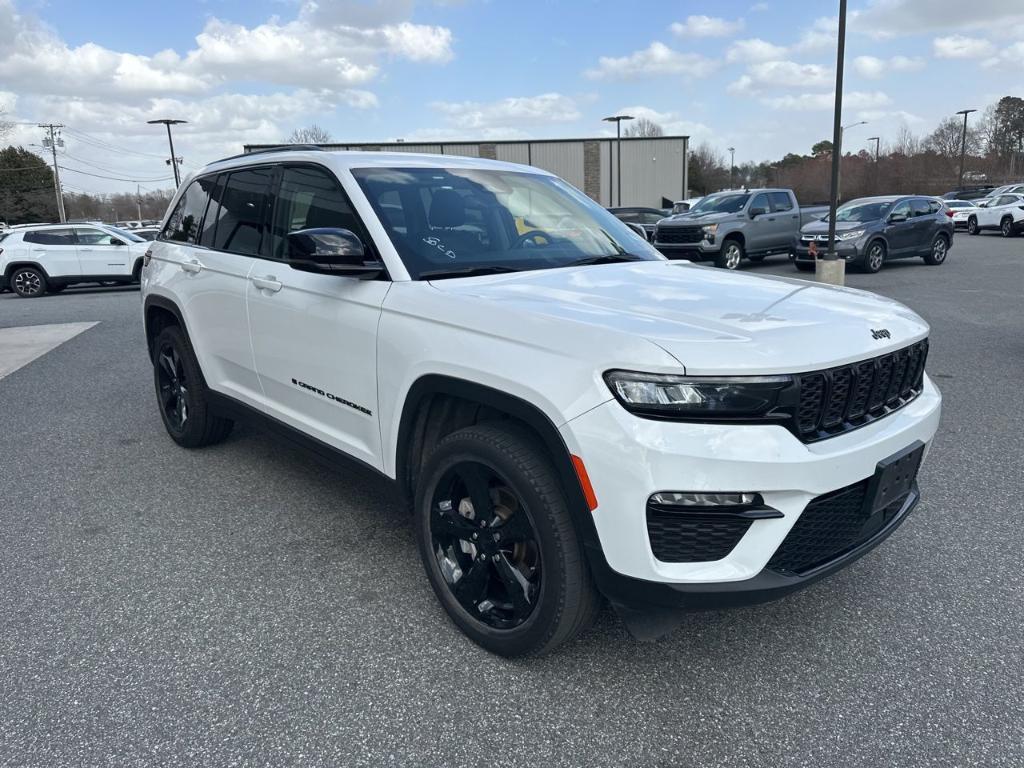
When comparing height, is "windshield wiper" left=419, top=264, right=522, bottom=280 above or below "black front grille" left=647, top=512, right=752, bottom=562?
above

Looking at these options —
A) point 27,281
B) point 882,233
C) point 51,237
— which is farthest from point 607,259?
point 27,281

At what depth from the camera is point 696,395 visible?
215cm

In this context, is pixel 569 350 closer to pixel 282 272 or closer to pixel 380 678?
pixel 380 678

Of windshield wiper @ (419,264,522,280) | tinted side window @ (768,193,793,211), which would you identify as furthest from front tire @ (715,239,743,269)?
windshield wiper @ (419,264,522,280)

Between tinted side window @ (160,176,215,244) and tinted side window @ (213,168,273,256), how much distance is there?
1.04 feet

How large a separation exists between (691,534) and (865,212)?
17.2m

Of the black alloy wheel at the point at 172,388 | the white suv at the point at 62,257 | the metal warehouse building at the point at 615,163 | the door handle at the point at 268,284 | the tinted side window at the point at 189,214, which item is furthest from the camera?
the metal warehouse building at the point at 615,163

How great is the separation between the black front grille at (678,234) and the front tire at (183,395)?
13.9m

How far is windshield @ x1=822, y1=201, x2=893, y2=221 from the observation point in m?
16.9

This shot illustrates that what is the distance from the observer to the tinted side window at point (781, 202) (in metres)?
18.2

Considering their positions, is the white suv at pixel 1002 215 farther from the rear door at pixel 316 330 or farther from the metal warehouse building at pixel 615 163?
the rear door at pixel 316 330

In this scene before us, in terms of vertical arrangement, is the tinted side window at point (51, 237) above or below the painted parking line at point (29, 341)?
above

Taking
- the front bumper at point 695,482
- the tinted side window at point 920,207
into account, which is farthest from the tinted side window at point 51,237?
the tinted side window at point 920,207

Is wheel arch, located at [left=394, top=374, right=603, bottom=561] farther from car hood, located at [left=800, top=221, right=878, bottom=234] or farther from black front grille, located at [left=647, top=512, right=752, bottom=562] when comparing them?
car hood, located at [left=800, top=221, right=878, bottom=234]
